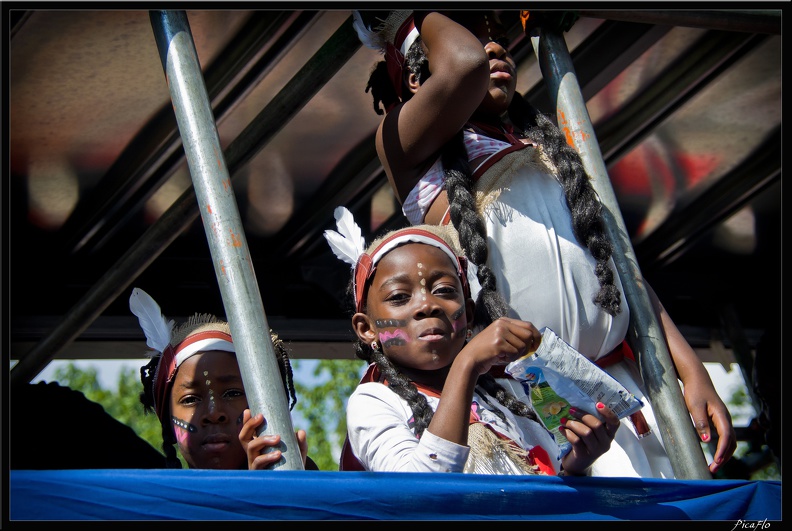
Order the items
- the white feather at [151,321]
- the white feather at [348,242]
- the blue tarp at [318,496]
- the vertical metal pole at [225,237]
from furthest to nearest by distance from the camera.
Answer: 1. the white feather at [151,321]
2. the white feather at [348,242]
3. the vertical metal pole at [225,237]
4. the blue tarp at [318,496]

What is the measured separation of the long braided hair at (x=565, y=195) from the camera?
2.48 meters

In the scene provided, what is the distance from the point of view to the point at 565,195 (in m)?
2.65

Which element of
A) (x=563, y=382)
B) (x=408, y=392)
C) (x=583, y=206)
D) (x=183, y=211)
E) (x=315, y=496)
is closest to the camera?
(x=315, y=496)

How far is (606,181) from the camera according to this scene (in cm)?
283

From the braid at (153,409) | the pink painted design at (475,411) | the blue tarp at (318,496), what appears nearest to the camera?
the blue tarp at (318,496)

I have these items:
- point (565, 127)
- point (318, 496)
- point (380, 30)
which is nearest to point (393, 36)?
point (380, 30)

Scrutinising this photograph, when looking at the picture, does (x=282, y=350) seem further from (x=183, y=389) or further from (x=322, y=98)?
(x=322, y=98)

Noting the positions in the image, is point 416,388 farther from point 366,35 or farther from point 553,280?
point 366,35

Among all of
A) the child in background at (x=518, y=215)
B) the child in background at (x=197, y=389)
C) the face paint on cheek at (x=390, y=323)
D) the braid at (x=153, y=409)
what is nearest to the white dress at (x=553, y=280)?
the child in background at (x=518, y=215)

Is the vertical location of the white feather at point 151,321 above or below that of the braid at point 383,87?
below

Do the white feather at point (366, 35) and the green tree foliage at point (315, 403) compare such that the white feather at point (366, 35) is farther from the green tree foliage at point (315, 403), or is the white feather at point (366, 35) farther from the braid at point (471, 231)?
the green tree foliage at point (315, 403)

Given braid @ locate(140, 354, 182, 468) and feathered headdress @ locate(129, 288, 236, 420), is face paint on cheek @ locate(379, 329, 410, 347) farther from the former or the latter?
braid @ locate(140, 354, 182, 468)

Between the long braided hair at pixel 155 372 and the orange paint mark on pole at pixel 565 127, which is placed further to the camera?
the long braided hair at pixel 155 372

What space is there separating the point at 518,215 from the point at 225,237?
2.32ft
